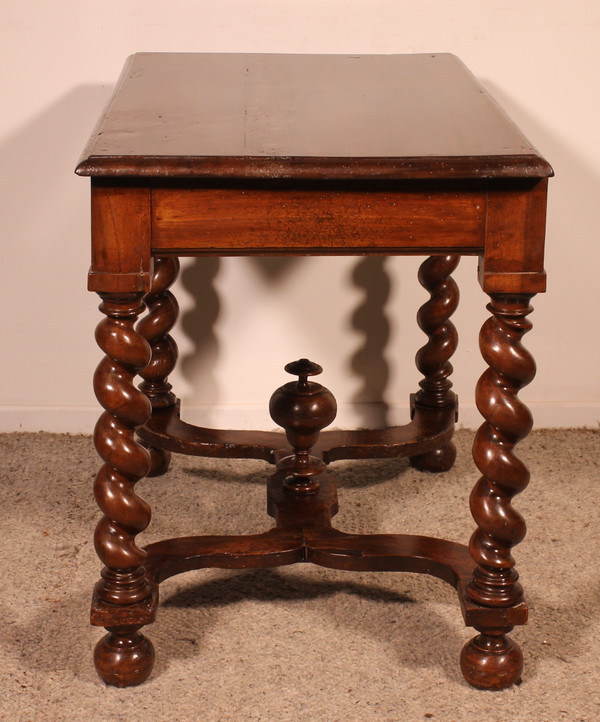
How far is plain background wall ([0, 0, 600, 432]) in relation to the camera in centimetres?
177

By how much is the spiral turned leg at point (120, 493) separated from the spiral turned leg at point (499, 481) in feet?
1.21

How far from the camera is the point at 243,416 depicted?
195 centimetres

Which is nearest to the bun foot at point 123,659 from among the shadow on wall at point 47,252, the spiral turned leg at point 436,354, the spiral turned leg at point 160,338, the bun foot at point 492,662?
the bun foot at point 492,662

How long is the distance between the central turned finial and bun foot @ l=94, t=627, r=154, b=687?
0.38 metres

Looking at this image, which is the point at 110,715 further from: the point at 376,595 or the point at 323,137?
the point at 323,137

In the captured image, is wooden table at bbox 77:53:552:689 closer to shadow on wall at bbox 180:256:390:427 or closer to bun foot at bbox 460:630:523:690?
bun foot at bbox 460:630:523:690

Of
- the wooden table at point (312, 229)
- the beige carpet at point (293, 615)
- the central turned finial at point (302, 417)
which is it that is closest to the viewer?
the wooden table at point (312, 229)

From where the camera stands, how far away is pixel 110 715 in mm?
1139

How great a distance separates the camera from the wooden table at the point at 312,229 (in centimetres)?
106

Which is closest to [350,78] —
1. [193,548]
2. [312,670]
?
[193,548]

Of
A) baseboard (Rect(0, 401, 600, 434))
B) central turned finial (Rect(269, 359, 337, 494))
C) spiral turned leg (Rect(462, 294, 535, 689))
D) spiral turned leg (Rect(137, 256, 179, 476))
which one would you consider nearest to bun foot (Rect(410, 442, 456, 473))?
baseboard (Rect(0, 401, 600, 434))

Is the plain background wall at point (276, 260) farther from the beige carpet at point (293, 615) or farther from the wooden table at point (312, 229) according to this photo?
the wooden table at point (312, 229)

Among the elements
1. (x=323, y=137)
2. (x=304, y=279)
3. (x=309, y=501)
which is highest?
(x=323, y=137)

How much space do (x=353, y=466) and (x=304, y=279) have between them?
35 cm
